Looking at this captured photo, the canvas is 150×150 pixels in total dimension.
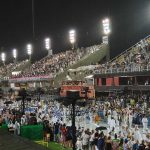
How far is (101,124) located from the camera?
2880 centimetres

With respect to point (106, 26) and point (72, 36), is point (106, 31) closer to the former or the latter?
point (106, 26)

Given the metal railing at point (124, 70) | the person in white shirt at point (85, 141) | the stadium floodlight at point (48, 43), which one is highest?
Answer: the stadium floodlight at point (48, 43)

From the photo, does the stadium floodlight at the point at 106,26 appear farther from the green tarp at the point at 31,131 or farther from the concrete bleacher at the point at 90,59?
the green tarp at the point at 31,131

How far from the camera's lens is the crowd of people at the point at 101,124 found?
60.0ft

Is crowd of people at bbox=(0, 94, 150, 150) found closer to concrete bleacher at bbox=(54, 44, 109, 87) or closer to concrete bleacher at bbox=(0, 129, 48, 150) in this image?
concrete bleacher at bbox=(0, 129, 48, 150)

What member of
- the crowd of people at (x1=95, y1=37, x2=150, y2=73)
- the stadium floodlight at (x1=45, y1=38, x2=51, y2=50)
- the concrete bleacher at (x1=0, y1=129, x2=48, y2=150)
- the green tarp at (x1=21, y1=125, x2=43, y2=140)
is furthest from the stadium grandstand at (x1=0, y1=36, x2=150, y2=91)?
the concrete bleacher at (x1=0, y1=129, x2=48, y2=150)

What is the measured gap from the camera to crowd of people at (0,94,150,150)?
720 inches

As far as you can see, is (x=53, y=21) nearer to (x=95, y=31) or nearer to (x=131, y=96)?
(x=95, y=31)

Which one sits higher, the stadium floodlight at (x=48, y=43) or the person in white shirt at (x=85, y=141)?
the stadium floodlight at (x=48, y=43)

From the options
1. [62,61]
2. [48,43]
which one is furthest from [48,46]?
[62,61]

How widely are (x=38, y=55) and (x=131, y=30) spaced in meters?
38.4

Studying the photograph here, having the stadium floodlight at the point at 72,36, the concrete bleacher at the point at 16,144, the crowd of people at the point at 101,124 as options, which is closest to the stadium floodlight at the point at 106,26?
the stadium floodlight at the point at 72,36

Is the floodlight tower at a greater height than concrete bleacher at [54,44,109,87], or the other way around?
the floodlight tower

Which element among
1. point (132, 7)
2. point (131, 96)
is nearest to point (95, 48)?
point (132, 7)
